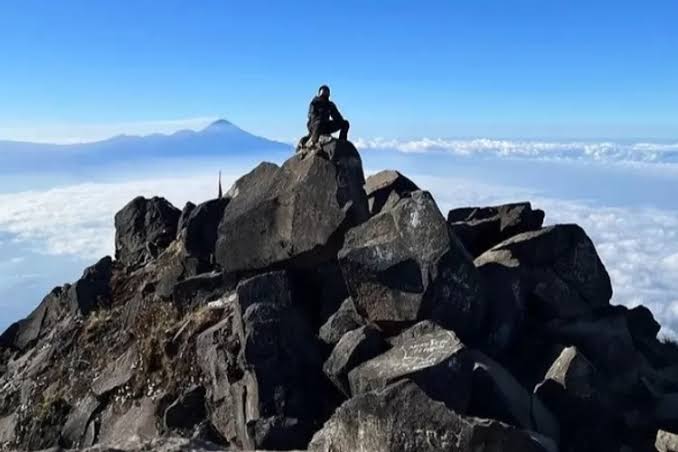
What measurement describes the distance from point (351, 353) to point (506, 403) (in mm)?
2612

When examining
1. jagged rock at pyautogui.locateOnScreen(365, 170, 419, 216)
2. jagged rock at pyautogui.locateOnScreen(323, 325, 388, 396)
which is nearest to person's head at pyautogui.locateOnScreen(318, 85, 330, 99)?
jagged rock at pyautogui.locateOnScreen(365, 170, 419, 216)

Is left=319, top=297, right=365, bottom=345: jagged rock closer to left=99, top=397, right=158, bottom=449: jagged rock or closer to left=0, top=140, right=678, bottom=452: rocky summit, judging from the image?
left=0, top=140, right=678, bottom=452: rocky summit

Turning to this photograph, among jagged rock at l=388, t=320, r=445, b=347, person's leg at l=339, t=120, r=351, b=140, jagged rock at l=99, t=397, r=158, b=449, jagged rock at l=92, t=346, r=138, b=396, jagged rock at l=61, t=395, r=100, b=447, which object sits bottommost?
jagged rock at l=61, t=395, r=100, b=447

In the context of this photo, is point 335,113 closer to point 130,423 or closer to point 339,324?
point 339,324

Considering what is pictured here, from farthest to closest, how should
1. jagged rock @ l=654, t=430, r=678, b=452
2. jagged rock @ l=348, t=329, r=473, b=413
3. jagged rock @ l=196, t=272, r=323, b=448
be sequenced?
jagged rock @ l=196, t=272, r=323, b=448, jagged rock @ l=348, t=329, r=473, b=413, jagged rock @ l=654, t=430, r=678, b=452

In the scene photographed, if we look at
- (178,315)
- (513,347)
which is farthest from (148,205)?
(513,347)

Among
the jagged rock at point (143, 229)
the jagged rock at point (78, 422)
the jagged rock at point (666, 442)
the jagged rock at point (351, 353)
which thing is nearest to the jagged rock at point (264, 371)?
the jagged rock at point (351, 353)

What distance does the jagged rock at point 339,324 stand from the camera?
14.4 metres

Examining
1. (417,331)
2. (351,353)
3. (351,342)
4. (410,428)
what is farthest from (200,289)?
(410,428)

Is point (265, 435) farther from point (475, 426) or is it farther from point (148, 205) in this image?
point (148, 205)

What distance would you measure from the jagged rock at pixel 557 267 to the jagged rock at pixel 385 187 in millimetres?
3521

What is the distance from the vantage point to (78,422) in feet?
56.2

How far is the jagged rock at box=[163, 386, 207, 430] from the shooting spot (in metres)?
14.7

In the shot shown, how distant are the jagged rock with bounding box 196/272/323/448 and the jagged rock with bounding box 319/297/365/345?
1.29 feet
